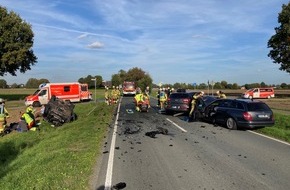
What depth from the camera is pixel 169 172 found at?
7879 mm

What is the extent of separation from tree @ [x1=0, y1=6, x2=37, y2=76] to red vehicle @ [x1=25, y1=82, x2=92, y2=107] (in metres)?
8.07

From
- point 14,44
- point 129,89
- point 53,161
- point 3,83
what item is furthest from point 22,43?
point 3,83

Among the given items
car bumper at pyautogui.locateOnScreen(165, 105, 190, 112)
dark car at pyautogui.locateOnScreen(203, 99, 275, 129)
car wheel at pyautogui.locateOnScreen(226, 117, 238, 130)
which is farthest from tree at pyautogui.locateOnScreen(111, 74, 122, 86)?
car wheel at pyautogui.locateOnScreen(226, 117, 238, 130)

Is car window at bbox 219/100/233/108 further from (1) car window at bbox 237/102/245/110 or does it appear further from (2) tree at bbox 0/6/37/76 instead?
(2) tree at bbox 0/6/37/76

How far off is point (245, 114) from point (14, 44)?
40.7 meters

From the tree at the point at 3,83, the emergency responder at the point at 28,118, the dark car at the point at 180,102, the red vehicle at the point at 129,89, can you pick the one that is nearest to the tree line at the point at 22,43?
the red vehicle at the point at 129,89

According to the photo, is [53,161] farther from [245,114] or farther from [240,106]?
[240,106]

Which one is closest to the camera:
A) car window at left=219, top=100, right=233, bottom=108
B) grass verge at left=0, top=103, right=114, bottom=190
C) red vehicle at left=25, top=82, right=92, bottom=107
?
grass verge at left=0, top=103, right=114, bottom=190

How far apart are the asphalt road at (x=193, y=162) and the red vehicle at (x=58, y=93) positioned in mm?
27405

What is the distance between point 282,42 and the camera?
5606 centimetres

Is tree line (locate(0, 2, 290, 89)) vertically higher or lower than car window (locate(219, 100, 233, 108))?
higher

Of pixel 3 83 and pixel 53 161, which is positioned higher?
pixel 3 83

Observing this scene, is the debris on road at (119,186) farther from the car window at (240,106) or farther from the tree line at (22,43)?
the tree line at (22,43)

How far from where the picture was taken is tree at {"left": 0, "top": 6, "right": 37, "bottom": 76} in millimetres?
47938
